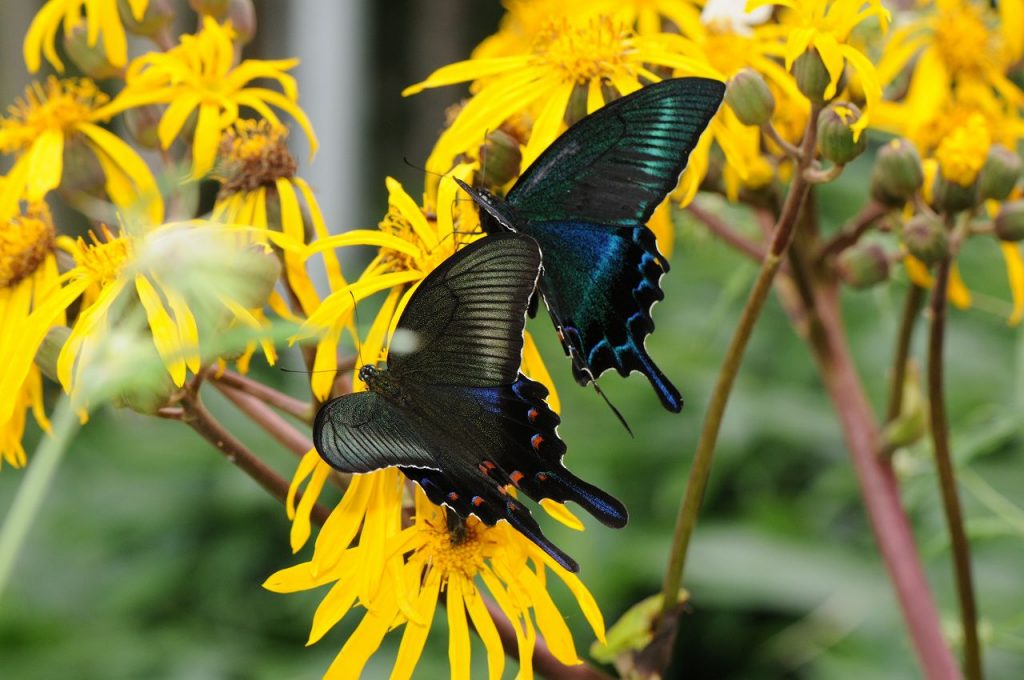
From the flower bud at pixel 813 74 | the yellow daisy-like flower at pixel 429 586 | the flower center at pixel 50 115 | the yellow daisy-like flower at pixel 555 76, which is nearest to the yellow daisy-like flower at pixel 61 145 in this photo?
the flower center at pixel 50 115

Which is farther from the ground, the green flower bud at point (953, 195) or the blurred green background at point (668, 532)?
the green flower bud at point (953, 195)

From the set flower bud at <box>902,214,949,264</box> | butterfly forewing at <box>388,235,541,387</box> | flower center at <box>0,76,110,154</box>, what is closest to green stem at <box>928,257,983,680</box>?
flower bud at <box>902,214,949,264</box>

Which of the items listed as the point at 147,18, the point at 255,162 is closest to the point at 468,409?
the point at 255,162

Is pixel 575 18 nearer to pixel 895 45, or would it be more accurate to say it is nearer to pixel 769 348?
pixel 895 45

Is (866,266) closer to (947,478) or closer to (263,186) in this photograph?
(947,478)

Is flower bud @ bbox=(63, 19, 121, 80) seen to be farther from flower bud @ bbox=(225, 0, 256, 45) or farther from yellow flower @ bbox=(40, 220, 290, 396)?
yellow flower @ bbox=(40, 220, 290, 396)

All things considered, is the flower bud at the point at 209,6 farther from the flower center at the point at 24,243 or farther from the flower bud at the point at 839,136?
the flower bud at the point at 839,136
